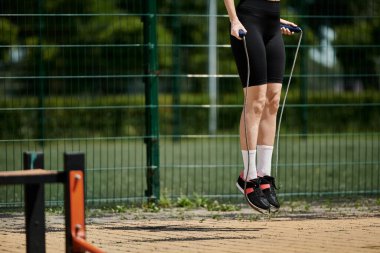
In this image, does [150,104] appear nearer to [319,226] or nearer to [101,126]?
[319,226]

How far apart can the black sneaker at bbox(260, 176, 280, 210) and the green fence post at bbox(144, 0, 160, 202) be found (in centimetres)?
217

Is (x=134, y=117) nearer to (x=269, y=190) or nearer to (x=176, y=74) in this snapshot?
(x=176, y=74)

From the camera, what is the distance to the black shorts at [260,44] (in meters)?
6.70

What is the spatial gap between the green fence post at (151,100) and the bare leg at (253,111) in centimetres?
226

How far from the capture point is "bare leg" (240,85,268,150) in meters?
6.72

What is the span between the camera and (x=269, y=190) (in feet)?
22.3

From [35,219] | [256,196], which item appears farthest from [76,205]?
[256,196]

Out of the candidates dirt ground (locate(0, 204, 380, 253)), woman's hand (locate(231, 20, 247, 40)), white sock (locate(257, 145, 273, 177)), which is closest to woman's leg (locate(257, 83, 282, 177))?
white sock (locate(257, 145, 273, 177))

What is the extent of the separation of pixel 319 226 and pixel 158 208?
7.18 ft

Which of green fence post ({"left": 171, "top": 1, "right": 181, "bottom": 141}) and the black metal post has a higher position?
green fence post ({"left": 171, "top": 1, "right": 181, "bottom": 141})

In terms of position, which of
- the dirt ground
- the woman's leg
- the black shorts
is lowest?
the dirt ground

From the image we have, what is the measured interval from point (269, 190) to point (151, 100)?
246 centimetres

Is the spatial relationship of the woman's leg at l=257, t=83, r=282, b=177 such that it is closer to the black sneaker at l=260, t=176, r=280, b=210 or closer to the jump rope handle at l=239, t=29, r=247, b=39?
the black sneaker at l=260, t=176, r=280, b=210

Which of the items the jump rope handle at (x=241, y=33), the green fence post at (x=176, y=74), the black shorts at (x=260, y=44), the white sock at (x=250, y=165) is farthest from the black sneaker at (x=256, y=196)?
the green fence post at (x=176, y=74)
